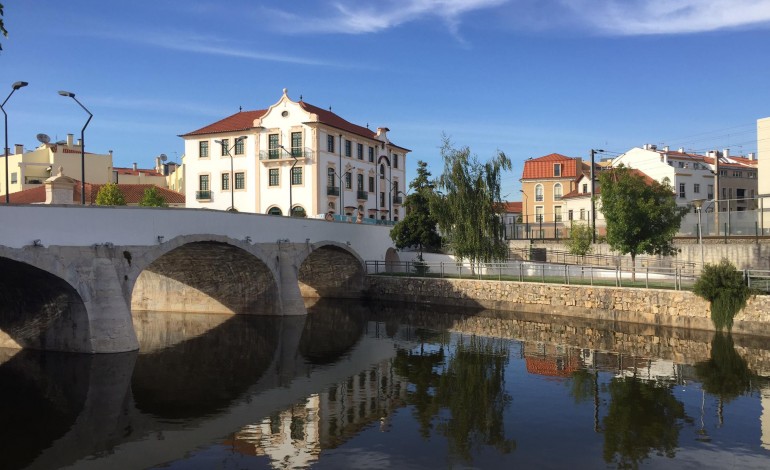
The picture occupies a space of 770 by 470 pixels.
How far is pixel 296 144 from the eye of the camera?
55.5 meters

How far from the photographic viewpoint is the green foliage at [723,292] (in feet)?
93.2

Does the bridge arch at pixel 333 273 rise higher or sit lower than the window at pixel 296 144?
lower

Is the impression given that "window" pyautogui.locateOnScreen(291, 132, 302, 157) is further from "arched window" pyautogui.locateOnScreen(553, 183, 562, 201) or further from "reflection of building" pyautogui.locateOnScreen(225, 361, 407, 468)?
"reflection of building" pyautogui.locateOnScreen(225, 361, 407, 468)

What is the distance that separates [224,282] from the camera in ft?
127

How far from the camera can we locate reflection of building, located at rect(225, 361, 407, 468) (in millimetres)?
15031

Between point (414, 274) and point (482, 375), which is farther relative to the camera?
point (414, 274)

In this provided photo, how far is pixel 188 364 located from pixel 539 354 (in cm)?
1408

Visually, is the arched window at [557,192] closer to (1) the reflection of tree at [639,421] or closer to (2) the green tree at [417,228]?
(2) the green tree at [417,228]

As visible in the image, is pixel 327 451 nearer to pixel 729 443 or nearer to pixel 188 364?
pixel 729 443

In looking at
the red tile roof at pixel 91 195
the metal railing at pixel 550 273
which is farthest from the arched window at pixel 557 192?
the red tile roof at pixel 91 195

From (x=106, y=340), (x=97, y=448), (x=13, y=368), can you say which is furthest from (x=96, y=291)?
(x=97, y=448)

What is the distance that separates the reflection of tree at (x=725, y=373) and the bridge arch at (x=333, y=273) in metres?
25.5

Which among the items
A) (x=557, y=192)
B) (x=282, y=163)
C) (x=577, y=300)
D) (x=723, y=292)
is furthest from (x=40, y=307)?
(x=557, y=192)

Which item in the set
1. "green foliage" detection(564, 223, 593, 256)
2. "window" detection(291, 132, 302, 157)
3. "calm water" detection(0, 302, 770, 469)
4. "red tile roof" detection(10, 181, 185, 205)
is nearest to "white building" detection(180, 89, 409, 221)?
"window" detection(291, 132, 302, 157)
